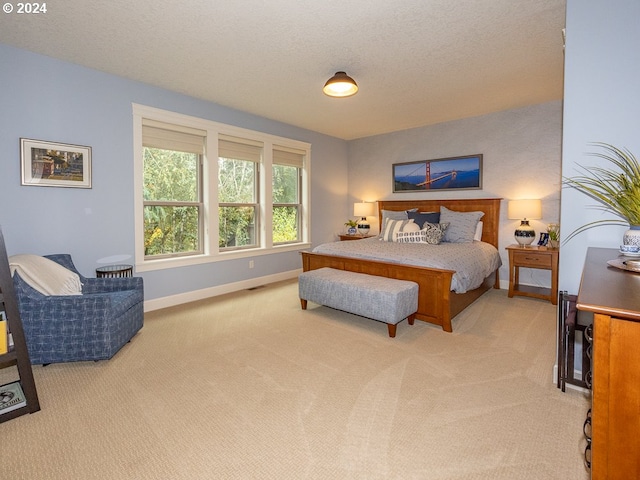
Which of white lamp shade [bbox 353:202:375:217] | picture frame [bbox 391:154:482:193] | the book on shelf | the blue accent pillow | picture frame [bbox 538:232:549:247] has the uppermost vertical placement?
picture frame [bbox 391:154:482:193]

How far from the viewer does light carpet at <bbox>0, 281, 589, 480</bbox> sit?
57.5 inches

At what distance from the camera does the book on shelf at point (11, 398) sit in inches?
71.4

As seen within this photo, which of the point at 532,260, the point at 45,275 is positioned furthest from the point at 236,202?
the point at 532,260

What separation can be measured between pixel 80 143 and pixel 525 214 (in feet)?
16.8

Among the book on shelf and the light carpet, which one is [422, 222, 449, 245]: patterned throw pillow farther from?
the book on shelf

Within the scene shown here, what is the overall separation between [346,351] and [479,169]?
12.0 feet

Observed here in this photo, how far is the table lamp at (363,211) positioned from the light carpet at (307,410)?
312 centimetres

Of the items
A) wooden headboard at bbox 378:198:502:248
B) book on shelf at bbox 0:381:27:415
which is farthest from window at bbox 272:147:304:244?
book on shelf at bbox 0:381:27:415

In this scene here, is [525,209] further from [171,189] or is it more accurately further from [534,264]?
[171,189]

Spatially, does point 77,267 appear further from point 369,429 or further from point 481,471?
point 481,471

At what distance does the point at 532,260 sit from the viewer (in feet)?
13.1

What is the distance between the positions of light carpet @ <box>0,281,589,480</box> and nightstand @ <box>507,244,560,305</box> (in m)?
1.15

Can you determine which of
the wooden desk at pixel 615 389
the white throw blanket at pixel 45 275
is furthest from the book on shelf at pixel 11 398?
the wooden desk at pixel 615 389

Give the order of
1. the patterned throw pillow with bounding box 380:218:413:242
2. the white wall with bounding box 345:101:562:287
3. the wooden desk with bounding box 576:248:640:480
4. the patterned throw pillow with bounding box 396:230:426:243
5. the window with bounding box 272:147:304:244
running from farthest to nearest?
the window with bounding box 272:147:304:244 → the patterned throw pillow with bounding box 380:218:413:242 → the patterned throw pillow with bounding box 396:230:426:243 → the white wall with bounding box 345:101:562:287 → the wooden desk with bounding box 576:248:640:480
